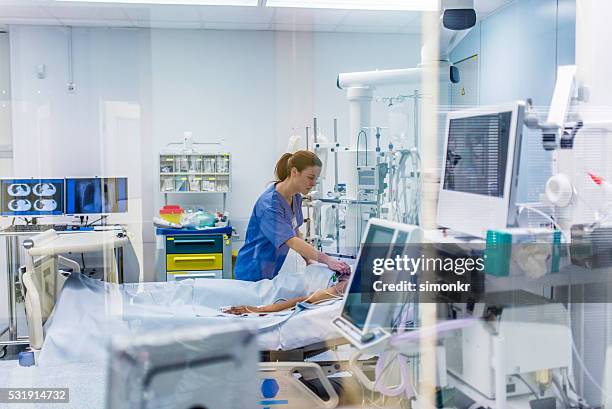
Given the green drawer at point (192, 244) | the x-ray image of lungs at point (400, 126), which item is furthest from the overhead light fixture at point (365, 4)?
the green drawer at point (192, 244)

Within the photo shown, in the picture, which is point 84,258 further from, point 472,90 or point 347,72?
point 472,90

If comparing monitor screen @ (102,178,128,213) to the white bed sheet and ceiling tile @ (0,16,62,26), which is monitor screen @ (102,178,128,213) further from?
ceiling tile @ (0,16,62,26)

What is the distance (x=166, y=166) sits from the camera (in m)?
2.17

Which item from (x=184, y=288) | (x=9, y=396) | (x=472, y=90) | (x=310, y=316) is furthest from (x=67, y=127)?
(x=472, y=90)

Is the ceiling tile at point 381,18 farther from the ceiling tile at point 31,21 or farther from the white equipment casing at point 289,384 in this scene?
the white equipment casing at point 289,384

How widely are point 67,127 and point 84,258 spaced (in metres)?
0.53

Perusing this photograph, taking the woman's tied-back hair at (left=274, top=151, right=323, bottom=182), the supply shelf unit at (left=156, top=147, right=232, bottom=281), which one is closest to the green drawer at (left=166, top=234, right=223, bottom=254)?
the supply shelf unit at (left=156, top=147, right=232, bottom=281)

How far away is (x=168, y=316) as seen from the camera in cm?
203

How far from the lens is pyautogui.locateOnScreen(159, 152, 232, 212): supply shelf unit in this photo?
7.02 ft

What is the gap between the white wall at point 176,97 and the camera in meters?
2.08

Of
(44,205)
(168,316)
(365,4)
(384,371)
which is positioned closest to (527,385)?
(384,371)

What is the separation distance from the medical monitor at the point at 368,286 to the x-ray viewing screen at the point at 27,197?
118 cm

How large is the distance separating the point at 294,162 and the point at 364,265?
0.43 meters

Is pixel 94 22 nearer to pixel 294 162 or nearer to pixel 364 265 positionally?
pixel 294 162
